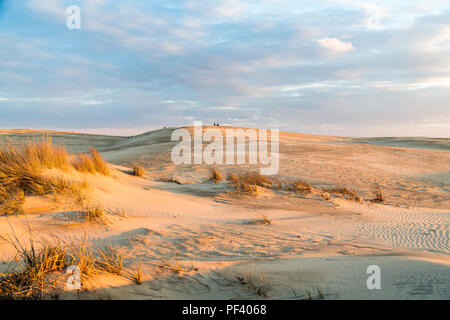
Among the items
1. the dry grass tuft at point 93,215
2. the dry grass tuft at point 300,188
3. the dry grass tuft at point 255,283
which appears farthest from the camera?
the dry grass tuft at point 300,188

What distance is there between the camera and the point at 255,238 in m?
5.70

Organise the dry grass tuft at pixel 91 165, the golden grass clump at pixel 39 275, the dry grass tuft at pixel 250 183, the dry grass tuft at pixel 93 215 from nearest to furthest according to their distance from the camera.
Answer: the golden grass clump at pixel 39 275, the dry grass tuft at pixel 93 215, the dry grass tuft at pixel 91 165, the dry grass tuft at pixel 250 183

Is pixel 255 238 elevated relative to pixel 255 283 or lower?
lower

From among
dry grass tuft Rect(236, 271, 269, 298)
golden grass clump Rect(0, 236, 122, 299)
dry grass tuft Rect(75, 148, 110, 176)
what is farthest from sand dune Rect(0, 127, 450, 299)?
dry grass tuft Rect(75, 148, 110, 176)

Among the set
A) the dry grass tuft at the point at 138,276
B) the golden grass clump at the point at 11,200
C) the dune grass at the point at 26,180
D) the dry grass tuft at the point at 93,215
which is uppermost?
the dune grass at the point at 26,180

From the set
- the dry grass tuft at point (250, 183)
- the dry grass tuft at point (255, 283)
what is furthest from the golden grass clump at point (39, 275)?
the dry grass tuft at point (250, 183)

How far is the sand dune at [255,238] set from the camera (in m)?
Answer: 3.14

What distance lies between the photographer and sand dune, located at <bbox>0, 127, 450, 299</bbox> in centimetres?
314

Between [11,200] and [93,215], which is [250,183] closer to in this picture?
[93,215]

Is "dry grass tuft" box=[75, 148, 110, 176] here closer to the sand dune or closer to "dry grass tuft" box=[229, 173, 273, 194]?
the sand dune

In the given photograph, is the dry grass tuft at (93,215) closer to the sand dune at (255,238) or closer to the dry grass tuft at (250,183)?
the sand dune at (255,238)

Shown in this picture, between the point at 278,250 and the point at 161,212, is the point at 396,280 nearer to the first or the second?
the point at 278,250

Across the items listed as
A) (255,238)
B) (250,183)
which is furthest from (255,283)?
(250,183)

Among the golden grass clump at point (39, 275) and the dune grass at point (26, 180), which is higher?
the dune grass at point (26, 180)
